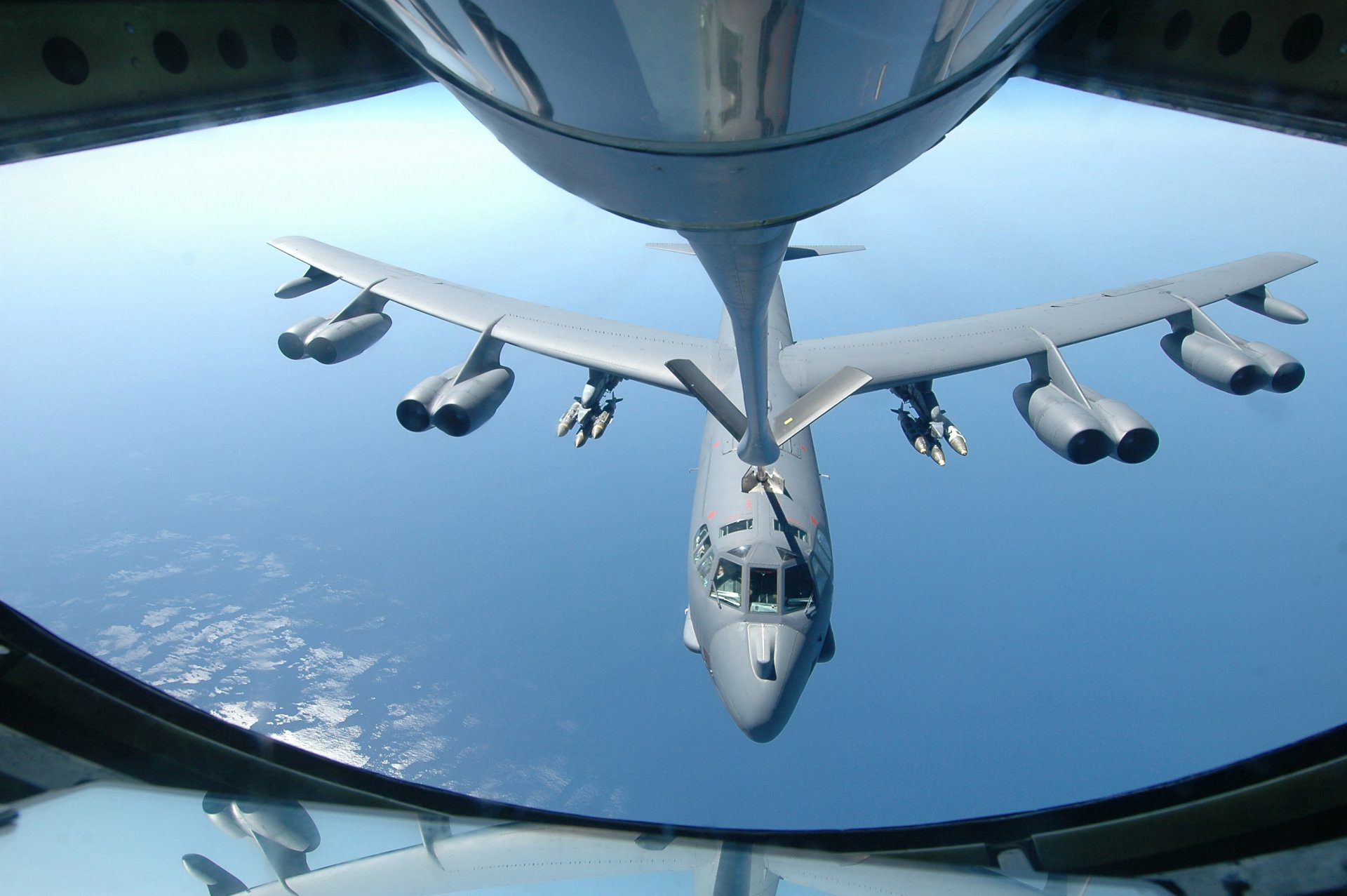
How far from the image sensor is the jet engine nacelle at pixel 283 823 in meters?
1.74

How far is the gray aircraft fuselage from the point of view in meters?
6.03

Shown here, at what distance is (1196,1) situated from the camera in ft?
8.00

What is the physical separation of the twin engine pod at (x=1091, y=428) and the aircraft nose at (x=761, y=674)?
365cm

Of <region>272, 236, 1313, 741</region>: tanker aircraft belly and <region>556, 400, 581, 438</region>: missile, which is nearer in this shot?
<region>272, 236, 1313, 741</region>: tanker aircraft belly

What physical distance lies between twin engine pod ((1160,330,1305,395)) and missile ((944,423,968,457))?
264 cm

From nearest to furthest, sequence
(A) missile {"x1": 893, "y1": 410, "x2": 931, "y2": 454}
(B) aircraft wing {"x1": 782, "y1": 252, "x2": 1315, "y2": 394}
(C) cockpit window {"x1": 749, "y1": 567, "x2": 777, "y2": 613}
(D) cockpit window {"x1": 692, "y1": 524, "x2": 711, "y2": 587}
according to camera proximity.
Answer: (C) cockpit window {"x1": 749, "y1": 567, "x2": 777, "y2": 613} → (D) cockpit window {"x1": 692, "y1": 524, "x2": 711, "y2": 587} → (B) aircraft wing {"x1": 782, "y1": 252, "x2": 1315, "y2": 394} → (A) missile {"x1": 893, "y1": 410, "x2": 931, "y2": 454}

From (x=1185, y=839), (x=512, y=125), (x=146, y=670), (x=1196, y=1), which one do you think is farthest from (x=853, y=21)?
(x=146, y=670)

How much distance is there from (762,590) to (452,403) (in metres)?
3.84

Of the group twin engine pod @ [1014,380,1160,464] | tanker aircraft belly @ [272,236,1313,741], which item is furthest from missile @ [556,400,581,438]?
twin engine pod @ [1014,380,1160,464]

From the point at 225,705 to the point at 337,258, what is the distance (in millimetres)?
10536

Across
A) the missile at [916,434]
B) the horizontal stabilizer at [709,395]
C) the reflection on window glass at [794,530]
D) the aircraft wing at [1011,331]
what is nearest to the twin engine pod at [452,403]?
the reflection on window glass at [794,530]

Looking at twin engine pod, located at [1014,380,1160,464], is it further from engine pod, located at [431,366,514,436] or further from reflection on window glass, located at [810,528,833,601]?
engine pod, located at [431,366,514,436]

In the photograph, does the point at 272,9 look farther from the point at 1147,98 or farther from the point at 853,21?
the point at 1147,98

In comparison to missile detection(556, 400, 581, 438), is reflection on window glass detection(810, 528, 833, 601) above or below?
below
